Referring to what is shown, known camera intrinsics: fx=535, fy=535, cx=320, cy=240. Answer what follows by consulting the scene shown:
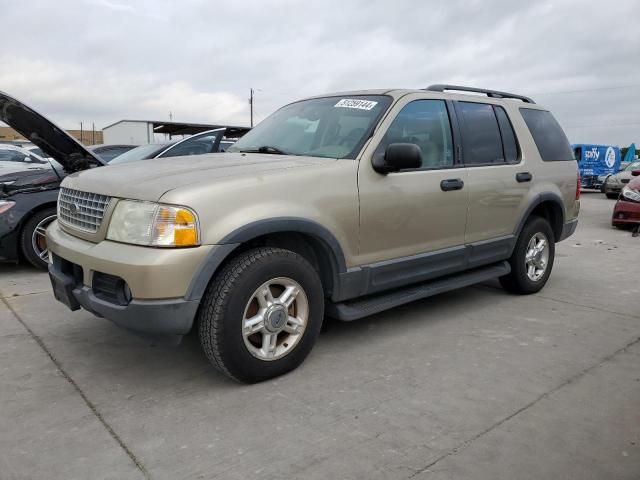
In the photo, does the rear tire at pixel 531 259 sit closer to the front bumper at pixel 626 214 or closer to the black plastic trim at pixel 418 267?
the black plastic trim at pixel 418 267

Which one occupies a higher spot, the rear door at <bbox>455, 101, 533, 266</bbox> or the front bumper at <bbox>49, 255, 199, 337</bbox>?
the rear door at <bbox>455, 101, 533, 266</bbox>

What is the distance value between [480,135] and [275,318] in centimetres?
250

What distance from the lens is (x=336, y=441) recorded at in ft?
8.38

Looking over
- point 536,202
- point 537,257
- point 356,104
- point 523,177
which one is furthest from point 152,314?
point 537,257

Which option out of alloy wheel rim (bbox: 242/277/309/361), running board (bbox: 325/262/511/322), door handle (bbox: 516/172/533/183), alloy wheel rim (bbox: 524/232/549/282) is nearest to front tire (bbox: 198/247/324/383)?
alloy wheel rim (bbox: 242/277/309/361)

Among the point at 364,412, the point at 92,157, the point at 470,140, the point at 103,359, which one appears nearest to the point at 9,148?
the point at 92,157

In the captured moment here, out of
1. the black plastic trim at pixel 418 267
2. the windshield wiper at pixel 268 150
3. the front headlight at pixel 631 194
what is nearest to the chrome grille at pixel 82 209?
the windshield wiper at pixel 268 150

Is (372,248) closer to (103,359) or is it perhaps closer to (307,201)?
(307,201)

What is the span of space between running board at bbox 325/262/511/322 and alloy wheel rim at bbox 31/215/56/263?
3.81m

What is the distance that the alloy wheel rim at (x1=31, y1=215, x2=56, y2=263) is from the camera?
579 cm

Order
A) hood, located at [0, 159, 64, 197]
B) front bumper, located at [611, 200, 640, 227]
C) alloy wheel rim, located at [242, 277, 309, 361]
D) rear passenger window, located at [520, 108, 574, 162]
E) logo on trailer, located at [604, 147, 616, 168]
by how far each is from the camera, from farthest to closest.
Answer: logo on trailer, located at [604, 147, 616, 168] < front bumper, located at [611, 200, 640, 227] < hood, located at [0, 159, 64, 197] < rear passenger window, located at [520, 108, 574, 162] < alloy wheel rim, located at [242, 277, 309, 361]

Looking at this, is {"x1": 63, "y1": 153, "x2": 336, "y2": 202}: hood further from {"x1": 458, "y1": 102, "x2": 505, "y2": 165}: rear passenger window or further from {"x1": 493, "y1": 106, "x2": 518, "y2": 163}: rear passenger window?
{"x1": 493, "y1": 106, "x2": 518, "y2": 163}: rear passenger window

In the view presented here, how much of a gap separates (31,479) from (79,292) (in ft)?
3.49

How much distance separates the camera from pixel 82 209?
3254 millimetres
